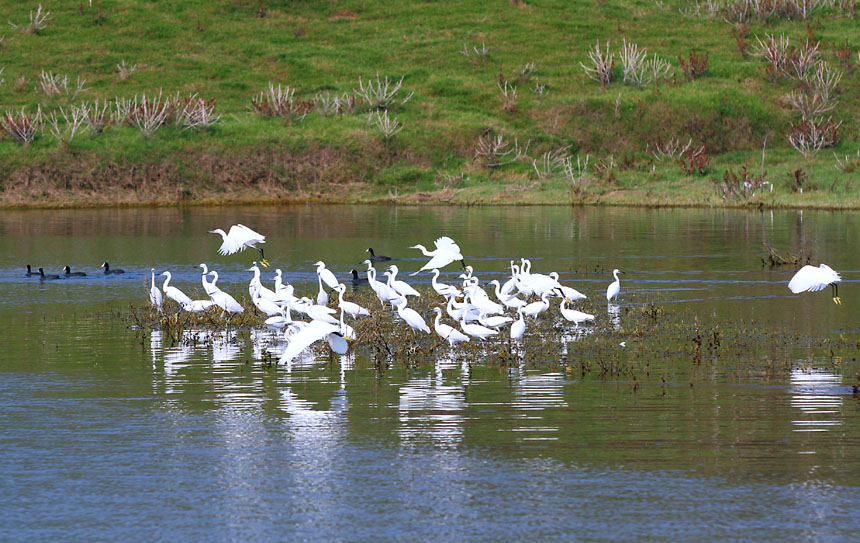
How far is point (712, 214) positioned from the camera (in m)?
47.1

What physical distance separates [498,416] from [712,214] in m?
35.1

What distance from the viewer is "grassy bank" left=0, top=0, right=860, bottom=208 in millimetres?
55688

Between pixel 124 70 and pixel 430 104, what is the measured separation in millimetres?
17165

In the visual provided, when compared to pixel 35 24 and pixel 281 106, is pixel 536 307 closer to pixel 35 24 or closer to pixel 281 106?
pixel 281 106

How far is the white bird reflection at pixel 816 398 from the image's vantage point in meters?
13.0

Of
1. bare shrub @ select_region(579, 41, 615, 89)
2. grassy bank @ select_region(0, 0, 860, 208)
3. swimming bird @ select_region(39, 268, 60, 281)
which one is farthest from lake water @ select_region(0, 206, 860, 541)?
bare shrub @ select_region(579, 41, 615, 89)

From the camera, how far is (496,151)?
58.6 metres

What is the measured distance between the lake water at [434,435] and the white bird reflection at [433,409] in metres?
0.05

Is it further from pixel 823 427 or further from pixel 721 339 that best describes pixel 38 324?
pixel 823 427

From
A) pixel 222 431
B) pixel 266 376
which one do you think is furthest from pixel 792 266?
pixel 222 431

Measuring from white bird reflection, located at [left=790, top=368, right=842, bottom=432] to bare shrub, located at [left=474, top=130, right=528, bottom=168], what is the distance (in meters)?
41.9

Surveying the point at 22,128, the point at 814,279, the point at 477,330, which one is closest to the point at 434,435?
the point at 477,330

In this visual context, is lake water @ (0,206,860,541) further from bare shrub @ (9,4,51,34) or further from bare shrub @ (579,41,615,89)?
bare shrub @ (9,4,51,34)

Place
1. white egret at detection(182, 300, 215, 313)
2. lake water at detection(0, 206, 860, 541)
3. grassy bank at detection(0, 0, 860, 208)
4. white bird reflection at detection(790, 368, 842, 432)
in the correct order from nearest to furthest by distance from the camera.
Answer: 1. lake water at detection(0, 206, 860, 541)
2. white bird reflection at detection(790, 368, 842, 432)
3. white egret at detection(182, 300, 215, 313)
4. grassy bank at detection(0, 0, 860, 208)
